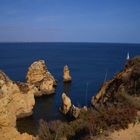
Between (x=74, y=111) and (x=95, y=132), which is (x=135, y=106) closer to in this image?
(x=95, y=132)

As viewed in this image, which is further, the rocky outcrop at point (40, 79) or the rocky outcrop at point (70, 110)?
the rocky outcrop at point (40, 79)

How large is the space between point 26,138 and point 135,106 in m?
7.16

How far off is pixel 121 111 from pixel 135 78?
12234mm

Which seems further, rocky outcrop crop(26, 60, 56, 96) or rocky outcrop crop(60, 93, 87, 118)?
rocky outcrop crop(26, 60, 56, 96)

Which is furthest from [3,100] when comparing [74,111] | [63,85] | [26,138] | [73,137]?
[63,85]

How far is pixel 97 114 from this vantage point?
2039 cm

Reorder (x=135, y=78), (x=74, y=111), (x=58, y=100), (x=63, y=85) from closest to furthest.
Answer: (x=135, y=78)
(x=74, y=111)
(x=58, y=100)
(x=63, y=85)

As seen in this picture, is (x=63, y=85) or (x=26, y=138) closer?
(x=26, y=138)

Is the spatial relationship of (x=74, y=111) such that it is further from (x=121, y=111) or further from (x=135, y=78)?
(x=121, y=111)

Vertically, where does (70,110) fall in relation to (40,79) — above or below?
below

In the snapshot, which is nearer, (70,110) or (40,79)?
(70,110)

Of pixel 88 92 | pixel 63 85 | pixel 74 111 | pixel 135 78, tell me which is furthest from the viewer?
pixel 63 85

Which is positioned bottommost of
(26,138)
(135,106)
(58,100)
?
(58,100)

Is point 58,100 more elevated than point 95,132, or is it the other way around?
point 95,132
